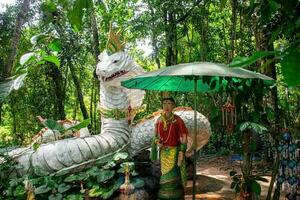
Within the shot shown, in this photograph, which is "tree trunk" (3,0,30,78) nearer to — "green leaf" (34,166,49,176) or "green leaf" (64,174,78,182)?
"green leaf" (34,166,49,176)

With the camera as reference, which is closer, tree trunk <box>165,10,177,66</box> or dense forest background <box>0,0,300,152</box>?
dense forest background <box>0,0,300,152</box>

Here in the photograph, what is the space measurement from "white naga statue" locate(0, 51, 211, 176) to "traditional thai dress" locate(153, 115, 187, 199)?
0.69m

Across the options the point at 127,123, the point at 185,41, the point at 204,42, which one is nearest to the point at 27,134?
the point at 185,41

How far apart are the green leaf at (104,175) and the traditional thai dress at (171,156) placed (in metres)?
0.73

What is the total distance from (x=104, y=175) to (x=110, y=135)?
Answer: 0.76 metres

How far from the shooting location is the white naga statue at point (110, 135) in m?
5.27

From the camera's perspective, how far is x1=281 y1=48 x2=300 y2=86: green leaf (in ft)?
1.63

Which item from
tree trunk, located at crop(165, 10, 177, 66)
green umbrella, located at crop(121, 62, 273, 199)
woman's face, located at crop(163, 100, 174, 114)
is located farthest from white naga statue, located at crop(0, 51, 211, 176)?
tree trunk, located at crop(165, 10, 177, 66)

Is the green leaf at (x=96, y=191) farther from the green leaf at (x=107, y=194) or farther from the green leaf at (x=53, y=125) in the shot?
the green leaf at (x=53, y=125)

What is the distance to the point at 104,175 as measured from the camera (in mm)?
4996

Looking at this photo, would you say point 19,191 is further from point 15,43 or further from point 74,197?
point 15,43

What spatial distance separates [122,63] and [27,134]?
845 centimetres

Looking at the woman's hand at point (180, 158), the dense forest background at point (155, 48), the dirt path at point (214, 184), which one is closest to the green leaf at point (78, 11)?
the dense forest background at point (155, 48)

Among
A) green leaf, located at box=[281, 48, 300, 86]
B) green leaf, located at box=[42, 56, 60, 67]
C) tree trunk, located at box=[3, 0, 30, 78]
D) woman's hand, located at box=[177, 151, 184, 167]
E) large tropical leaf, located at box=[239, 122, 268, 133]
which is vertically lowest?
woman's hand, located at box=[177, 151, 184, 167]
